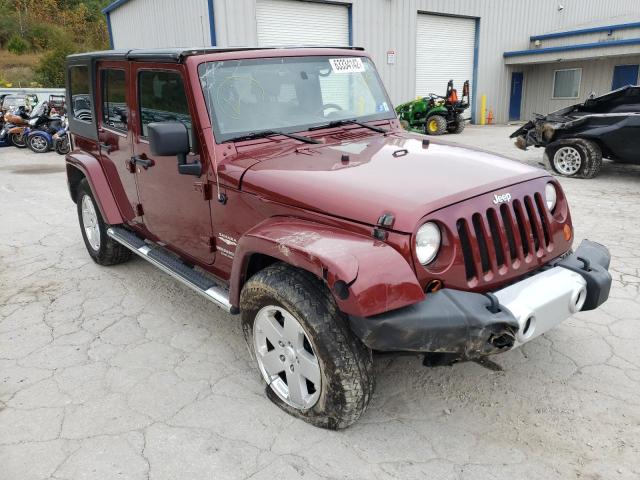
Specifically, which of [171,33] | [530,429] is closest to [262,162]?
[530,429]

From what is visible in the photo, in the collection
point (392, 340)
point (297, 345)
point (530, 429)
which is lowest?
point (530, 429)

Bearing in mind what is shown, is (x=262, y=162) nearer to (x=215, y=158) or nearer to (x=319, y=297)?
(x=215, y=158)

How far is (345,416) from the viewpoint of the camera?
2.61 m

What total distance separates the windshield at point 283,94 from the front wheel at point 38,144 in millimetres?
13492

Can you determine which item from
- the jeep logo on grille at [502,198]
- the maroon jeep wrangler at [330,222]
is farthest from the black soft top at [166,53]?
the jeep logo on grille at [502,198]

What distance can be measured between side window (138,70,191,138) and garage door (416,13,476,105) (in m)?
17.1

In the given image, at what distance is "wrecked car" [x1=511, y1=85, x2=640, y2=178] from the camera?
26.5 feet

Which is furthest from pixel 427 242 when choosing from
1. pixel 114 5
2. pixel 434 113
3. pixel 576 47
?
pixel 576 47

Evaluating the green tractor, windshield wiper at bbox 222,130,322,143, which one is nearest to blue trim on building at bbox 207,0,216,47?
the green tractor

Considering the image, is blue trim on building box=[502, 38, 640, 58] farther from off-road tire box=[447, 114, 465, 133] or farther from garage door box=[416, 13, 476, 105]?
off-road tire box=[447, 114, 465, 133]

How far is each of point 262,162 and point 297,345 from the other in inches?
43.3

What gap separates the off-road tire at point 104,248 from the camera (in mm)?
4961

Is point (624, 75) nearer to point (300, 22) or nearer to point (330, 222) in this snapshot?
point (300, 22)

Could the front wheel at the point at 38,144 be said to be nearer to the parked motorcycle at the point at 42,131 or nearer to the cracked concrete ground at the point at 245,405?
the parked motorcycle at the point at 42,131
